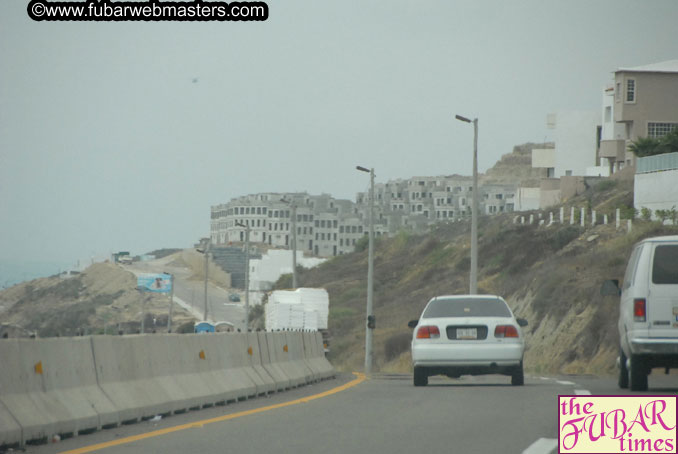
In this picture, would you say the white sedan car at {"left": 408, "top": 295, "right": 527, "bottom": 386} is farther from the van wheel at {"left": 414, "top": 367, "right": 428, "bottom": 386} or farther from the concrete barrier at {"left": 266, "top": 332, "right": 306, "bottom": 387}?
the concrete barrier at {"left": 266, "top": 332, "right": 306, "bottom": 387}

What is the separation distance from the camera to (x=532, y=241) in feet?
249

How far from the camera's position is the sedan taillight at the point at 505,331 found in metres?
21.3

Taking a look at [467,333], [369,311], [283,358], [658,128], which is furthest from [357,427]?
[658,128]

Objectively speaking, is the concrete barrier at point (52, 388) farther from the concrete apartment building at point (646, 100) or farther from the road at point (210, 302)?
the road at point (210, 302)

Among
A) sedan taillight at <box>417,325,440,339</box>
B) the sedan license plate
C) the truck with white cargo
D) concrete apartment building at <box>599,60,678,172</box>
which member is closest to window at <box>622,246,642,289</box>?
the sedan license plate

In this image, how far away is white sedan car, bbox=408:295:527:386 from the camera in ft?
69.4

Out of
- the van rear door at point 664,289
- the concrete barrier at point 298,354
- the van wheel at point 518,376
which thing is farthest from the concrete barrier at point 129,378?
the concrete barrier at point 298,354

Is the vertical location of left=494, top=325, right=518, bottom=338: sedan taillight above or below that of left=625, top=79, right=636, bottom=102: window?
→ below

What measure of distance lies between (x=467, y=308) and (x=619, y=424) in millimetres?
14858

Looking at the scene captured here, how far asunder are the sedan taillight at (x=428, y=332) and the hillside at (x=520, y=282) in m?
16.1

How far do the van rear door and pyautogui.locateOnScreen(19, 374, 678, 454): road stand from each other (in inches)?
63.9

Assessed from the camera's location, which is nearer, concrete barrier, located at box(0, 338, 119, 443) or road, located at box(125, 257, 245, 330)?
concrete barrier, located at box(0, 338, 119, 443)

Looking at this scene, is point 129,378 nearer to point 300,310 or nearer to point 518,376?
point 518,376

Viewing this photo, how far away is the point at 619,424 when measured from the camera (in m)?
7.10
